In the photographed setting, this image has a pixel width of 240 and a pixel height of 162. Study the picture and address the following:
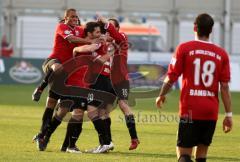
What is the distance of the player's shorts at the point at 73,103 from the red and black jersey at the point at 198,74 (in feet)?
14.7

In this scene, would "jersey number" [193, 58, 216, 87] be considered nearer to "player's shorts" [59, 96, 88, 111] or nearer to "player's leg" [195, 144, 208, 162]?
"player's leg" [195, 144, 208, 162]

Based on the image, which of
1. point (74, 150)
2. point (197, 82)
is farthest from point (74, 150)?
point (197, 82)

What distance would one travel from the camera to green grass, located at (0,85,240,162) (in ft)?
43.0

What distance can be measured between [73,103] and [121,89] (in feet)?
3.11

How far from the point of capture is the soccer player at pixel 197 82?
9664 mm

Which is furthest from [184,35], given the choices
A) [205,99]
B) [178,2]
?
[205,99]

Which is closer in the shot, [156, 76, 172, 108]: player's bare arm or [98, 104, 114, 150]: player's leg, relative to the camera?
[156, 76, 172, 108]: player's bare arm

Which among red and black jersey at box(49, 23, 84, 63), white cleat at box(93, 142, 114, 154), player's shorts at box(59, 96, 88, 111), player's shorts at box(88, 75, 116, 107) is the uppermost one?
red and black jersey at box(49, 23, 84, 63)

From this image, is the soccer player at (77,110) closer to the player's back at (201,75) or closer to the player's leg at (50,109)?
the player's leg at (50,109)

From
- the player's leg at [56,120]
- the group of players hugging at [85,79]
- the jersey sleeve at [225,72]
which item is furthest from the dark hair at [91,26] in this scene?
the jersey sleeve at [225,72]

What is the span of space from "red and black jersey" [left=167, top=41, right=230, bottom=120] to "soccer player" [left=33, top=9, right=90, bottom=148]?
4.33 meters

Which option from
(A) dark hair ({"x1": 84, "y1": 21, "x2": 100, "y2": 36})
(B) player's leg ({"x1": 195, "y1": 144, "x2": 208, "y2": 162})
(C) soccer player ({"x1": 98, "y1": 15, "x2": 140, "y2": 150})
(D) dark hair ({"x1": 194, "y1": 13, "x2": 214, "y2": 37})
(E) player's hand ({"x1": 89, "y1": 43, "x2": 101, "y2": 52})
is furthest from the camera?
(C) soccer player ({"x1": 98, "y1": 15, "x2": 140, "y2": 150})

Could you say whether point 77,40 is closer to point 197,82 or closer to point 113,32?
point 113,32

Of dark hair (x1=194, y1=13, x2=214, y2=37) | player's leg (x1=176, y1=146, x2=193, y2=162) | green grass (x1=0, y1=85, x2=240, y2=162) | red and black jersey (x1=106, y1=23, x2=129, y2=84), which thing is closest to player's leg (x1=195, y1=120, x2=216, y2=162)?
player's leg (x1=176, y1=146, x2=193, y2=162)
